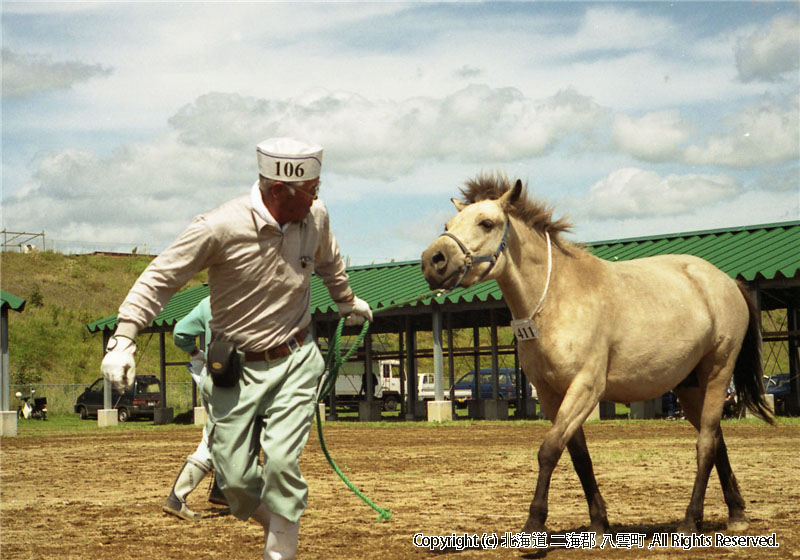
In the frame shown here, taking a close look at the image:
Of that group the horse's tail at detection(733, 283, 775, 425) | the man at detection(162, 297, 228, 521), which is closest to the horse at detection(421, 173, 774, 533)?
the horse's tail at detection(733, 283, 775, 425)

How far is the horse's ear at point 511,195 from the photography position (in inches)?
288

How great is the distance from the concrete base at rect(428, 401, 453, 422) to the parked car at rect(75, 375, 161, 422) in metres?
15.9

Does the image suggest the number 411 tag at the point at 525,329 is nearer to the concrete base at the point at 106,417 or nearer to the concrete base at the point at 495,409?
the concrete base at the point at 495,409

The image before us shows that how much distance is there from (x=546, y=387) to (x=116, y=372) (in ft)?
12.0

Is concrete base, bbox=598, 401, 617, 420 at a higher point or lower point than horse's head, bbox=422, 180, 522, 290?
lower

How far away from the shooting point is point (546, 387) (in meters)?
7.20

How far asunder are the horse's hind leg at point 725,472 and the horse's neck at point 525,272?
175 cm

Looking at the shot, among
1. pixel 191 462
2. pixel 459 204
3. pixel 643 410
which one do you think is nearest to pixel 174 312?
pixel 643 410

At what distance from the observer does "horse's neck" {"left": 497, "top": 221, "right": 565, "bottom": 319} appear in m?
7.22

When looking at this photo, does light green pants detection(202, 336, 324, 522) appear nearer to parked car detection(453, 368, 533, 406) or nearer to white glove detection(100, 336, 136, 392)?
white glove detection(100, 336, 136, 392)

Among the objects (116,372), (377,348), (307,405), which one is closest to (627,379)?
(307,405)

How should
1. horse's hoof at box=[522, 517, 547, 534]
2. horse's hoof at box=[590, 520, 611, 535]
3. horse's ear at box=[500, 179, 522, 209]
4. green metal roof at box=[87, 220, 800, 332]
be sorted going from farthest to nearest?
green metal roof at box=[87, 220, 800, 332] < horse's ear at box=[500, 179, 522, 209] < horse's hoof at box=[590, 520, 611, 535] < horse's hoof at box=[522, 517, 547, 534]

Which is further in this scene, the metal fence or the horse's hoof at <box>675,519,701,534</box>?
the metal fence

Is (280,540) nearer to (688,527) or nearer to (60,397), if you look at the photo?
(688,527)
